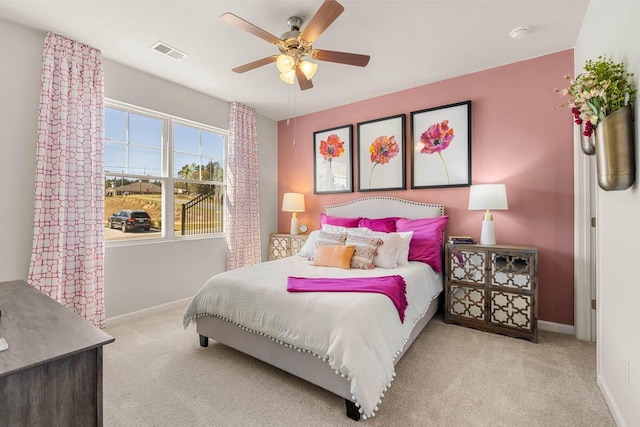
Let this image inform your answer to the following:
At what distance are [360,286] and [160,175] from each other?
2.86 m

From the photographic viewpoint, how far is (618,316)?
1610 millimetres

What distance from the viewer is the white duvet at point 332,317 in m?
1.60

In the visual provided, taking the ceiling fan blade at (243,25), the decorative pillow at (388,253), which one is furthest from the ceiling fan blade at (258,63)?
the decorative pillow at (388,253)

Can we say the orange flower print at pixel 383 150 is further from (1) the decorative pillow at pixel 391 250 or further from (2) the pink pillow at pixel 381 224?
(1) the decorative pillow at pixel 391 250

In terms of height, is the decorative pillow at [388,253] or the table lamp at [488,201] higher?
the table lamp at [488,201]

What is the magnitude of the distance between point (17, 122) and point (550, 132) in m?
4.85

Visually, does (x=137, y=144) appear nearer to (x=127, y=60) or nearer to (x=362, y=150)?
(x=127, y=60)

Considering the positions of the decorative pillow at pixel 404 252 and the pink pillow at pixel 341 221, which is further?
the pink pillow at pixel 341 221

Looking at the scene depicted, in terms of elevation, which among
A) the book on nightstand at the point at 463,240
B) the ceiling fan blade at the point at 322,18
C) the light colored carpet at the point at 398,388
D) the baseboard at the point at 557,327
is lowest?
the light colored carpet at the point at 398,388

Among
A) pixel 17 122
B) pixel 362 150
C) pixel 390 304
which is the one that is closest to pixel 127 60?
pixel 17 122

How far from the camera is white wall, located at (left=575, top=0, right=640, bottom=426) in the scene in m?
1.41

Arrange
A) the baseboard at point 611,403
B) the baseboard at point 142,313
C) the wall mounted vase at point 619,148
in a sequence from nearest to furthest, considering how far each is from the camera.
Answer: the wall mounted vase at point 619,148 → the baseboard at point 611,403 → the baseboard at point 142,313

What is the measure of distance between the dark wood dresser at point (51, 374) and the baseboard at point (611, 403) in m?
2.49

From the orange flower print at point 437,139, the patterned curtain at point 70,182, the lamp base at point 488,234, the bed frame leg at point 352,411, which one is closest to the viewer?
the bed frame leg at point 352,411
